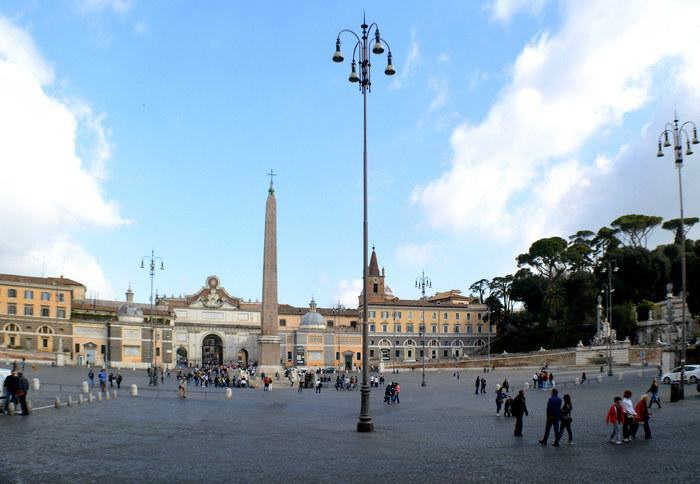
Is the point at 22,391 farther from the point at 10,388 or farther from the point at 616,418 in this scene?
the point at 616,418

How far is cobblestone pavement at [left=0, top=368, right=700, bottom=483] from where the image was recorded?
10758 millimetres

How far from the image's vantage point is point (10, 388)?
60.1 feet

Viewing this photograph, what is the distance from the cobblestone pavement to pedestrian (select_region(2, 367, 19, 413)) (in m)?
0.64

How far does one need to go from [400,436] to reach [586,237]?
7811cm

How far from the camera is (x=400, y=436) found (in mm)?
16484

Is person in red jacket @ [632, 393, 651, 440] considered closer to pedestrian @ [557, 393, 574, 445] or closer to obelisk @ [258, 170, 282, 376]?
pedestrian @ [557, 393, 574, 445]

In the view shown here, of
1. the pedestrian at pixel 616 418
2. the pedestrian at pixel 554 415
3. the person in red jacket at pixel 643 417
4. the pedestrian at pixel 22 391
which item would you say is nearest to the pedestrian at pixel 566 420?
the pedestrian at pixel 554 415

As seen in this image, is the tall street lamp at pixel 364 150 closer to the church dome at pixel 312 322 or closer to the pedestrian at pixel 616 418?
the pedestrian at pixel 616 418

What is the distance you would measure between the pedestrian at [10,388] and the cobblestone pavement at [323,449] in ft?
2.08

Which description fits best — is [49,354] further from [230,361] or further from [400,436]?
[400,436]

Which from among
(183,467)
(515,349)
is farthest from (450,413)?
(515,349)

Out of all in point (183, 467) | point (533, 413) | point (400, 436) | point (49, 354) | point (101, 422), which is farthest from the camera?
point (49, 354)

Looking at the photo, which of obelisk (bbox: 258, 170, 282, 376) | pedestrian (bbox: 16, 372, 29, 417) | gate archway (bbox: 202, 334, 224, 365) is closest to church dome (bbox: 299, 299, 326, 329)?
gate archway (bbox: 202, 334, 224, 365)

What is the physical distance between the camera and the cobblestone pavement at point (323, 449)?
10758mm
